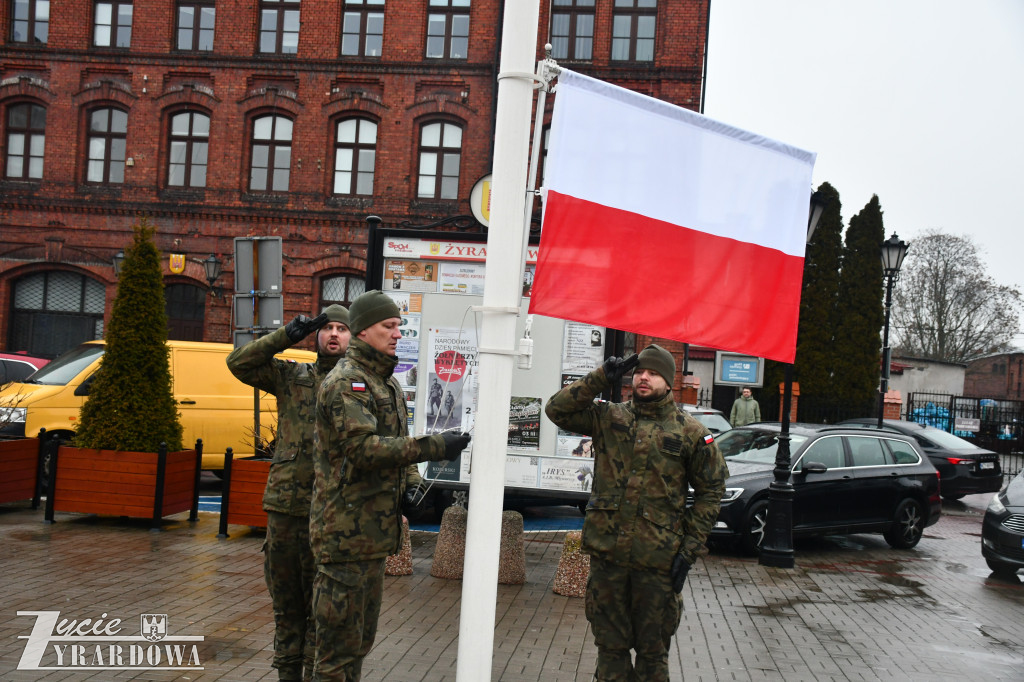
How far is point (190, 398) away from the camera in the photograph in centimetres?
1352

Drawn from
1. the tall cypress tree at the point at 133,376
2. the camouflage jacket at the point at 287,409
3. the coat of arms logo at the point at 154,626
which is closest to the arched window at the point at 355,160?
the tall cypress tree at the point at 133,376

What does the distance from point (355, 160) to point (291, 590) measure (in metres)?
21.6

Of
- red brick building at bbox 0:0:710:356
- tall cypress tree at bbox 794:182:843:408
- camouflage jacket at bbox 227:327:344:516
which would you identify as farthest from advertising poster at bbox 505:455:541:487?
tall cypress tree at bbox 794:182:843:408

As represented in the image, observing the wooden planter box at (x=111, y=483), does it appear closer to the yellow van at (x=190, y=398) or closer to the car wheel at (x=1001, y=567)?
the yellow van at (x=190, y=398)

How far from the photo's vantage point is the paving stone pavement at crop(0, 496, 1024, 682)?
602cm

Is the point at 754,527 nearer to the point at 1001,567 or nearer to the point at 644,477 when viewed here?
the point at 1001,567

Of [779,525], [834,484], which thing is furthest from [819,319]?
[779,525]

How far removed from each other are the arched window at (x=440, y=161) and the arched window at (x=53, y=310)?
9.90 meters

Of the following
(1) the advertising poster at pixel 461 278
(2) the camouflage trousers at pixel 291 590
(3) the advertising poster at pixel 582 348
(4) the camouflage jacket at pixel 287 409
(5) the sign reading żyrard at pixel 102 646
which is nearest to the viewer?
(2) the camouflage trousers at pixel 291 590

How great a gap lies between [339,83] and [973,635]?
862 inches

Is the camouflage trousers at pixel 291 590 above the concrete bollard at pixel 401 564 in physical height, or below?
above

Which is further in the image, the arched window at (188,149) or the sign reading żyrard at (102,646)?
the arched window at (188,149)

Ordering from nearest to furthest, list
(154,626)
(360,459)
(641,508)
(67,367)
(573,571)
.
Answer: (360,459) → (641,508) → (154,626) → (573,571) → (67,367)

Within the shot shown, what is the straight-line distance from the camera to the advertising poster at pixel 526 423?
8.74 metres
